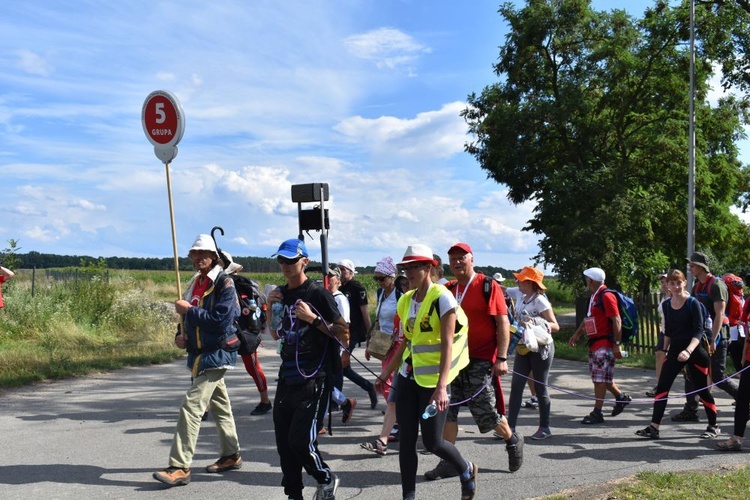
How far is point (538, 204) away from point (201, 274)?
1808 centimetres

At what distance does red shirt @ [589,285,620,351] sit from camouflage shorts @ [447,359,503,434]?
2.80 meters

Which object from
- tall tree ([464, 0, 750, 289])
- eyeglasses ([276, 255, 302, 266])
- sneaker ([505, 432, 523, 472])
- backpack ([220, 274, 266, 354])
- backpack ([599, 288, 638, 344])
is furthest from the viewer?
tall tree ([464, 0, 750, 289])

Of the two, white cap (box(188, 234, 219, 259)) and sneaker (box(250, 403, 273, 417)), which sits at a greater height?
white cap (box(188, 234, 219, 259))

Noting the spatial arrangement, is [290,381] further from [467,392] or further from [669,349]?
[669,349]

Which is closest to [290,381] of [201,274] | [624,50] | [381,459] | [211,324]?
[211,324]

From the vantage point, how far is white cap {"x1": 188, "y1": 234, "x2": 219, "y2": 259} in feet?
18.7

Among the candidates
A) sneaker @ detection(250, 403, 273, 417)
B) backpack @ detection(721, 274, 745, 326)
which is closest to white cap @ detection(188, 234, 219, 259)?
sneaker @ detection(250, 403, 273, 417)

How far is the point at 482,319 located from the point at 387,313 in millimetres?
1749

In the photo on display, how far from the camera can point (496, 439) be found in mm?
7121

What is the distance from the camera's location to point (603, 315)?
7961 mm

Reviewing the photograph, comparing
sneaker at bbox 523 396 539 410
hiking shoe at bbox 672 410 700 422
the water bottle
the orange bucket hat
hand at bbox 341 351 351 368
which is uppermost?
the orange bucket hat

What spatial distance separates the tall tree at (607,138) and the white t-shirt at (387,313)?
14.4 meters

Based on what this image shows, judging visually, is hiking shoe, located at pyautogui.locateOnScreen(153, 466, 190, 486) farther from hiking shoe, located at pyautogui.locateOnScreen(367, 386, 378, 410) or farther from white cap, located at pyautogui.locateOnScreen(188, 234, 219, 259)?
hiking shoe, located at pyautogui.locateOnScreen(367, 386, 378, 410)

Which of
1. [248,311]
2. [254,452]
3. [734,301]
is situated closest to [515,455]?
[254,452]
